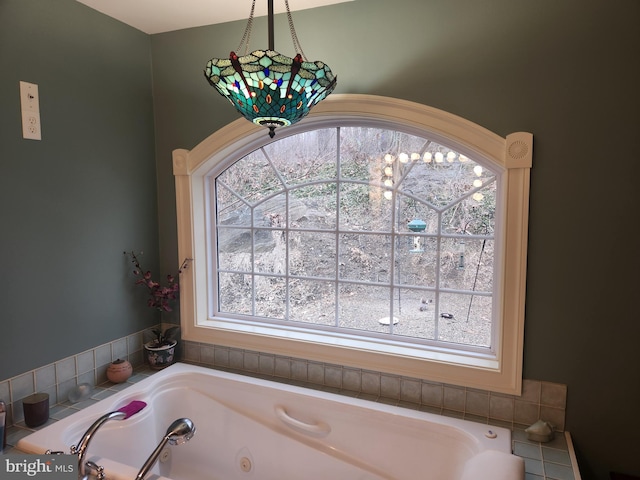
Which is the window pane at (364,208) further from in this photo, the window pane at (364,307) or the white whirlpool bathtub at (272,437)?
the white whirlpool bathtub at (272,437)

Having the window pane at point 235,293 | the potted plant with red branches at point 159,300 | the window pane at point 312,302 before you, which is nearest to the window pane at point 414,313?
the window pane at point 312,302

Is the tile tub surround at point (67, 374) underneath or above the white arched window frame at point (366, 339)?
underneath

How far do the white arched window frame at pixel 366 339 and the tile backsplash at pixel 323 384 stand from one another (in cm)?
5

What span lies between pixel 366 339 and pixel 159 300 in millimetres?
1210

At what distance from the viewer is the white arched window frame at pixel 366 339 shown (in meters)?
1.79

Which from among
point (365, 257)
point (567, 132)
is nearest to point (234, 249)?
point (365, 257)

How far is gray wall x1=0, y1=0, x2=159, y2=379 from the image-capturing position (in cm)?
182

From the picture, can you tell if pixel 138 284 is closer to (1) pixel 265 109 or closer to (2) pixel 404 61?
(1) pixel 265 109

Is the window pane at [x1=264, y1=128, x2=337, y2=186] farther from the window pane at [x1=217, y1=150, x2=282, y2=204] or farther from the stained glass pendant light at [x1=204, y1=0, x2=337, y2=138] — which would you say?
the stained glass pendant light at [x1=204, y1=0, x2=337, y2=138]

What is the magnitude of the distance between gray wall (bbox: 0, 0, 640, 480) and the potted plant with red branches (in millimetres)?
235

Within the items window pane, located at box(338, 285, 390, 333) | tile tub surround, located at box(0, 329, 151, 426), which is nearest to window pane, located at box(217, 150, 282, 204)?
window pane, located at box(338, 285, 390, 333)

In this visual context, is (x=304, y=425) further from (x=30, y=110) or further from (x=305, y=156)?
(x=30, y=110)

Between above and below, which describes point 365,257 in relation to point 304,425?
above

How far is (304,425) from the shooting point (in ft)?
6.56
